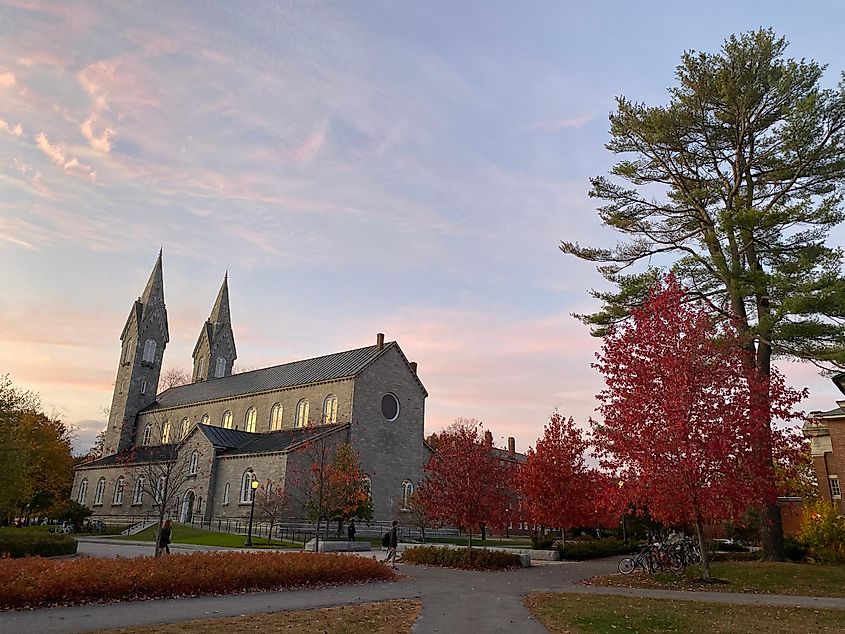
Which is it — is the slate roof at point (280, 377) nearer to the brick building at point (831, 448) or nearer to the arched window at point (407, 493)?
the arched window at point (407, 493)

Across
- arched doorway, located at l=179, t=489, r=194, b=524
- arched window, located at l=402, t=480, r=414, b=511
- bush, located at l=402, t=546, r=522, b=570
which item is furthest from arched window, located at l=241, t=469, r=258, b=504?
bush, located at l=402, t=546, r=522, b=570

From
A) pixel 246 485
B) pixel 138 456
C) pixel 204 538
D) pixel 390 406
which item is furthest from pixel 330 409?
pixel 138 456

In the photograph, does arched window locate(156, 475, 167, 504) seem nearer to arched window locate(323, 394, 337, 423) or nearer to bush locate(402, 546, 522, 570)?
bush locate(402, 546, 522, 570)

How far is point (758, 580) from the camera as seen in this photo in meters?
17.7

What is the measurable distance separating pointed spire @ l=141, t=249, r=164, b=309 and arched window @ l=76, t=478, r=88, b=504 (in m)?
19.4

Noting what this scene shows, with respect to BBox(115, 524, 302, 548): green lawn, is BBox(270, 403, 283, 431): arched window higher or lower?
higher

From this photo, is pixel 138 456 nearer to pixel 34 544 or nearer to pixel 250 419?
pixel 250 419

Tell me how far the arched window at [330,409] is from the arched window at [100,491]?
977 inches

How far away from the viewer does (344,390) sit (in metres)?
45.9

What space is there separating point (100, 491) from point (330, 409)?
26.0 m

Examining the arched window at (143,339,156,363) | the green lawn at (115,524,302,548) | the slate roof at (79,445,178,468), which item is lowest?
the green lawn at (115,524,302,548)

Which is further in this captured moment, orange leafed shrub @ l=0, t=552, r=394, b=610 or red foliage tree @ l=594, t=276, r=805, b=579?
red foliage tree @ l=594, t=276, r=805, b=579

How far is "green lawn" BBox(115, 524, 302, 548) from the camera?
31.7 metres

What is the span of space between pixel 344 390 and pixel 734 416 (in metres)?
32.3
